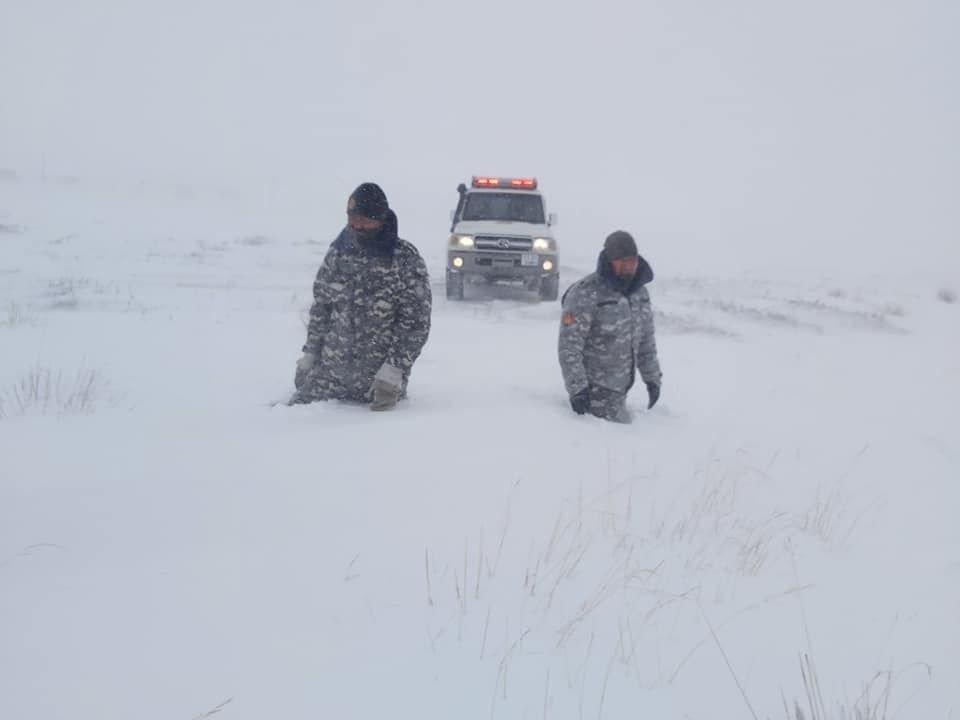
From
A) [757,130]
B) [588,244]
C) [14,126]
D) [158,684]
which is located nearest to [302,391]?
[158,684]

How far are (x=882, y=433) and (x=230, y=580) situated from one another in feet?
19.5

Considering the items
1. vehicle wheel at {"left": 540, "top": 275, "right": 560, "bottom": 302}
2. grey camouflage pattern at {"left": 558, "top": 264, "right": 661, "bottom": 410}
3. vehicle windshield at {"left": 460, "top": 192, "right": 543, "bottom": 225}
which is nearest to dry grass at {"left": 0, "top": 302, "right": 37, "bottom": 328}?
grey camouflage pattern at {"left": 558, "top": 264, "right": 661, "bottom": 410}

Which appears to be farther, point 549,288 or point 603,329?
point 549,288

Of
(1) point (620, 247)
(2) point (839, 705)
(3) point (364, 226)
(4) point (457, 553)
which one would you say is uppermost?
(3) point (364, 226)

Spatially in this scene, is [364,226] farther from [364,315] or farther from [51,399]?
[51,399]

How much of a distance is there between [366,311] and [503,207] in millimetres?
9531

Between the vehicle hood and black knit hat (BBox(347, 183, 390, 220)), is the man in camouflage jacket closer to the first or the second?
black knit hat (BBox(347, 183, 390, 220))

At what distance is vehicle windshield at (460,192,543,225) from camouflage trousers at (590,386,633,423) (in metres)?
8.85

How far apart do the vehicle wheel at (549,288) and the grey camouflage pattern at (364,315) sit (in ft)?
28.1

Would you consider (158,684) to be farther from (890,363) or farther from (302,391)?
(890,363)

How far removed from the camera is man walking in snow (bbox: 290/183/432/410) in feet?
15.4

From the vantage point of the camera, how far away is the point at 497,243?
1301cm

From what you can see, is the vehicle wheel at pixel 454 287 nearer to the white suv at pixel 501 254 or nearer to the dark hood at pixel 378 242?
the white suv at pixel 501 254

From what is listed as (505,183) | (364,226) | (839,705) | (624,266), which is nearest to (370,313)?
(364,226)
